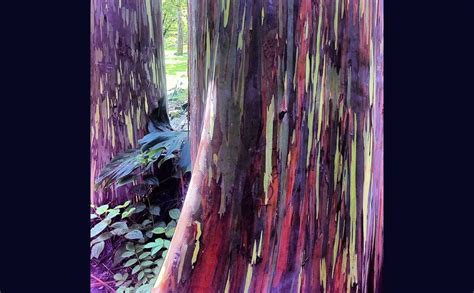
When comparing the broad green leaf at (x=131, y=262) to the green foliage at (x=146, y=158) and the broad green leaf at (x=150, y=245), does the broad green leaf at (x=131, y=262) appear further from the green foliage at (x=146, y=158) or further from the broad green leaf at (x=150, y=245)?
the green foliage at (x=146, y=158)

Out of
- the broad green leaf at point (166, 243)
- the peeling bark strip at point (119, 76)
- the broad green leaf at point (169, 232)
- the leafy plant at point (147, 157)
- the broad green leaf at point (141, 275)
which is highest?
the peeling bark strip at point (119, 76)

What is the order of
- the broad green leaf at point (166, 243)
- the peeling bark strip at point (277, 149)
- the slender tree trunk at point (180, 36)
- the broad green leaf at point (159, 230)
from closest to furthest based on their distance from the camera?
the peeling bark strip at point (277, 149)
the broad green leaf at point (166, 243)
the broad green leaf at point (159, 230)
the slender tree trunk at point (180, 36)

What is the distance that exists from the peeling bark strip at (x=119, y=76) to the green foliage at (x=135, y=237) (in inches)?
7.9

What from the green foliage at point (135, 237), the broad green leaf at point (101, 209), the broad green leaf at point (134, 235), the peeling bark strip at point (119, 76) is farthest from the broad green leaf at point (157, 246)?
the peeling bark strip at point (119, 76)

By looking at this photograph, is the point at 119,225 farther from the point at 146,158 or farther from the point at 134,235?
the point at 146,158

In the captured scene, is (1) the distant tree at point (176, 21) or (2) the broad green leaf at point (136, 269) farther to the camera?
(1) the distant tree at point (176, 21)

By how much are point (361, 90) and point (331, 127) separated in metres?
0.18

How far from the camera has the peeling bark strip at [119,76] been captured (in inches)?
150

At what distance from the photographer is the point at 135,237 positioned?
347 centimetres

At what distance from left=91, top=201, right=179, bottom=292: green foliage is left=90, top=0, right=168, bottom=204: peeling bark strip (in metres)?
0.20

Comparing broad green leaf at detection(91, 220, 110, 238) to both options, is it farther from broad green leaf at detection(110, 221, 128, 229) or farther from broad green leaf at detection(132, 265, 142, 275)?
broad green leaf at detection(132, 265, 142, 275)

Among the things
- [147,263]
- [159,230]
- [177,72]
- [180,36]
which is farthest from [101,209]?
[180,36]

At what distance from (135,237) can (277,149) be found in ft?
6.27

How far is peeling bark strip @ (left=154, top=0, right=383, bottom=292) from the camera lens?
1781 mm
